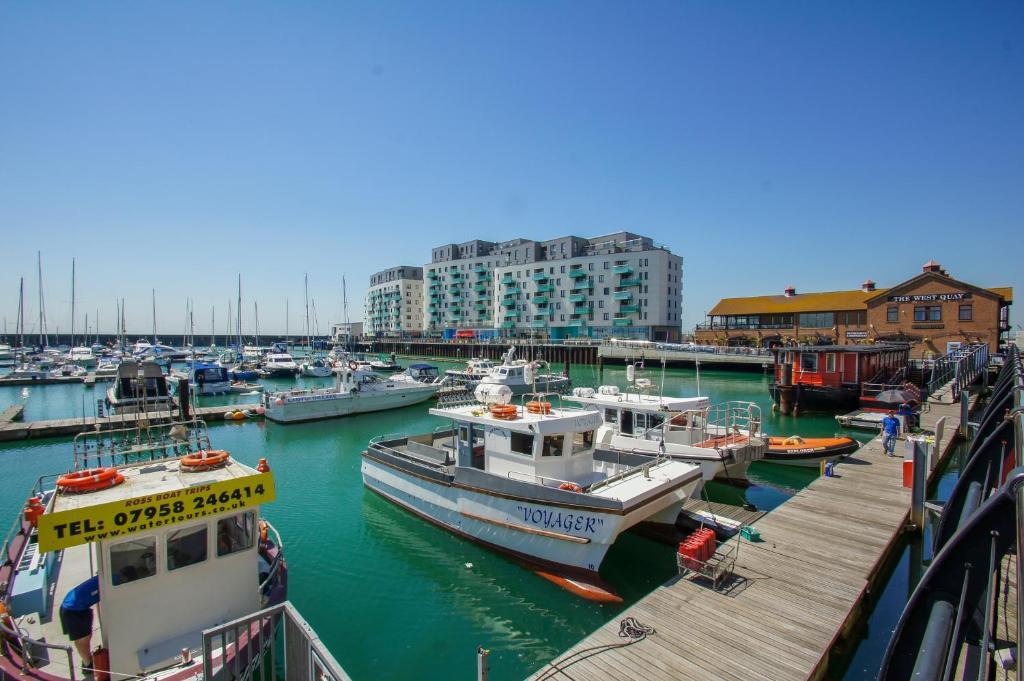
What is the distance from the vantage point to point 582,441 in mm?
13422

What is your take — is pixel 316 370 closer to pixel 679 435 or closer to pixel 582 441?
pixel 679 435

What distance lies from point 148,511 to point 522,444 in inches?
317

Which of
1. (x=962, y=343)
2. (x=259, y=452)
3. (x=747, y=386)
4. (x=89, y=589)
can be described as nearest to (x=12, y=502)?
(x=259, y=452)

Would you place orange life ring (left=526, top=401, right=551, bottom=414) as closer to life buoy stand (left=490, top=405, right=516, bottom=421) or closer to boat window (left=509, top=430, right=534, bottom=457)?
life buoy stand (left=490, top=405, right=516, bottom=421)

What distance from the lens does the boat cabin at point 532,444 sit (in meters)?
12.6

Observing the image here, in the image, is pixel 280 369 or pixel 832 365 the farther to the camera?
pixel 280 369

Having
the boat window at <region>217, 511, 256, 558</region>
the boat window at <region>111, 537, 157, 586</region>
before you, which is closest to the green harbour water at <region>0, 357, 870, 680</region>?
the boat window at <region>217, 511, 256, 558</region>

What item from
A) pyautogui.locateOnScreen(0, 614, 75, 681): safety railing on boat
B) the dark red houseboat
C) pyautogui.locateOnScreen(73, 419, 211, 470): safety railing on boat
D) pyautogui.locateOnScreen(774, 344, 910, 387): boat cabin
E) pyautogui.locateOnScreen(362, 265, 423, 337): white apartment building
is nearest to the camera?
pyautogui.locateOnScreen(0, 614, 75, 681): safety railing on boat

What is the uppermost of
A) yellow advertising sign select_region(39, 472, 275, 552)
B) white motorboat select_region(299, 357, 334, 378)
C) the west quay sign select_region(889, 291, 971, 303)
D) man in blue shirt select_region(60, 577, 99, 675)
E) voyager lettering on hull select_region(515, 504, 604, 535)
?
the west quay sign select_region(889, 291, 971, 303)

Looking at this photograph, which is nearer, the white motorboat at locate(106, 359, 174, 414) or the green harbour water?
the green harbour water

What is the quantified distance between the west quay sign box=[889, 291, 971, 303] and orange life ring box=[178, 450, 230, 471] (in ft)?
222

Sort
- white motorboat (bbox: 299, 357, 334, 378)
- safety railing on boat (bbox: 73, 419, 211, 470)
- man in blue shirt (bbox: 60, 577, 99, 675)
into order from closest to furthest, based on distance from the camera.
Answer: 1. man in blue shirt (bbox: 60, 577, 99, 675)
2. safety railing on boat (bbox: 73, 419, 211, 470)
3. white motorboat (bbox: 299, 357, 334, 378)

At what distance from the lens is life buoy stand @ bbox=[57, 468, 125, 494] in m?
6.54

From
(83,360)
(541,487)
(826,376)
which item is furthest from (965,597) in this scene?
(83,360)
